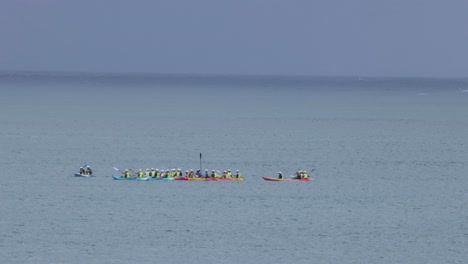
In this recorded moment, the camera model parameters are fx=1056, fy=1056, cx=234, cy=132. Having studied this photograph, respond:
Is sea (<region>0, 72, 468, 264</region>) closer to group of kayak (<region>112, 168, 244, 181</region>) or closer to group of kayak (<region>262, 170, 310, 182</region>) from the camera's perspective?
group of kayak (<region>262, 170, 310, 182</region>)

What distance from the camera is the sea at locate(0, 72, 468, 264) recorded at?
53.7 m

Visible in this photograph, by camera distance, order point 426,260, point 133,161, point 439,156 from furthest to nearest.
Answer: point 439,156 → point 133,161 → point 426,260

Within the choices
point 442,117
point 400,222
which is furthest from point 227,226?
point 442,117

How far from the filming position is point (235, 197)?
228ft

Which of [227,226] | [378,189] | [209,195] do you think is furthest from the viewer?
[378,189]

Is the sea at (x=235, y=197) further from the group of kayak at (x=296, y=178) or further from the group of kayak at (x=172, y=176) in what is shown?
the group of kayak at (x=172, y=176)

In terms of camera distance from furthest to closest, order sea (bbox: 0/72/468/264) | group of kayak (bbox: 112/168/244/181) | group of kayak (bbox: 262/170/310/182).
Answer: group of kayak (bbox: 262/170/310/182), group of kayak (bbox: 112/168/244/181), sea (bbox: 0/72/468/264)

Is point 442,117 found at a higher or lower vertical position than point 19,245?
higher

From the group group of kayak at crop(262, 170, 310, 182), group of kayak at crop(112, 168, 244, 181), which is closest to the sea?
group of kayak at crop(262, 170, 310, 182)

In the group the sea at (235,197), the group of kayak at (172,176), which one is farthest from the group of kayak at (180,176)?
the sea at (235,197)

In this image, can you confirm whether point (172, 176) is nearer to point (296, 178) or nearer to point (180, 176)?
point (180, 176)

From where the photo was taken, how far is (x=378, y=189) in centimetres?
7512

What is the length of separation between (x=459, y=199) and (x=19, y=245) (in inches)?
1238

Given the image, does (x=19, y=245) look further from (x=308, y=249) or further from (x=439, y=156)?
(x=439, y=156)
